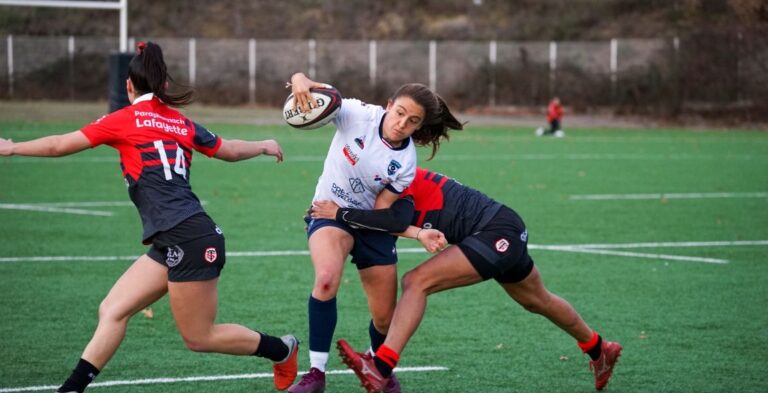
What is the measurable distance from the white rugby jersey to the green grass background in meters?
1.26

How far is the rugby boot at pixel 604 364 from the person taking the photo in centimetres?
694

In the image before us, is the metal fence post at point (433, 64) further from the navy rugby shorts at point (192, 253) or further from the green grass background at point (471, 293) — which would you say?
the navy rugby shorts at point (192, 253)

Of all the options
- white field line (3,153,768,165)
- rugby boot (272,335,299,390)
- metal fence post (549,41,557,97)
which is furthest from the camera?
metal fence post (549,41,557,97)

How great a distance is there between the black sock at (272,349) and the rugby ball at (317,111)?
124 cm

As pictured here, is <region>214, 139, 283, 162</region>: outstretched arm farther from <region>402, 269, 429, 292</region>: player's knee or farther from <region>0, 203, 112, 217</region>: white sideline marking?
<region>0, 203, 112, 217</region>: white sideline marking

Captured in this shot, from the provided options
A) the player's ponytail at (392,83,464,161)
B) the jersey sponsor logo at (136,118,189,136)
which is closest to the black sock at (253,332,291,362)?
the jersey sponsor logo at (136,118,189,136)

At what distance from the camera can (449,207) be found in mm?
6605

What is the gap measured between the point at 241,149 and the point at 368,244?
2.98 ft

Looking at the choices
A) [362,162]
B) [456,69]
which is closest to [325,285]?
[362,162]

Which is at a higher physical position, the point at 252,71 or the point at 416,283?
the point at 252,71

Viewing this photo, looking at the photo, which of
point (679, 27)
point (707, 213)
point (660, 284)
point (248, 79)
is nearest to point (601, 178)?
point (707, 213)

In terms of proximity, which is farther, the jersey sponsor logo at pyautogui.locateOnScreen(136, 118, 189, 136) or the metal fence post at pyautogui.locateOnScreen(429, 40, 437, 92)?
the metal fence post at pyautogui.locateOnScreen(429, 40, 437, 92)

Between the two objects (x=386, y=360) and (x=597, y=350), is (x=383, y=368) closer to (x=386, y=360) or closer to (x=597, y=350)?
(x=386, y=360)

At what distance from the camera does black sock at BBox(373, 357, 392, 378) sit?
6.12 meters
